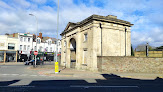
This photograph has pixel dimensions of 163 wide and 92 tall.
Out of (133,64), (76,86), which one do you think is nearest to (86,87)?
(76,86)

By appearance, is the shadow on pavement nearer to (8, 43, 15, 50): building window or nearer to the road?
the road

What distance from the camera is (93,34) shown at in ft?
58.6

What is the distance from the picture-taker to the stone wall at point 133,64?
53.9ft

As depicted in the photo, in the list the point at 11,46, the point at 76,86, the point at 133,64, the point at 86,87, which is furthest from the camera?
the point at 11,46

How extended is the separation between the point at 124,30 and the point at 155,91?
47.7 ft

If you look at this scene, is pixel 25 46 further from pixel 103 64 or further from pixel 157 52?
pixel 157 52

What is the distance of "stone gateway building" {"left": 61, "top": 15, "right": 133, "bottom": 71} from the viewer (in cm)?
1792

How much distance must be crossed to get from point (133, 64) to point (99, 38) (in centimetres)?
568

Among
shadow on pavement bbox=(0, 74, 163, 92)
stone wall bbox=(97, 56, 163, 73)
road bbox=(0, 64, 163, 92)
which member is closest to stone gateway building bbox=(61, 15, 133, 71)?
stone wall bbox=(97, 56, 163, 73)

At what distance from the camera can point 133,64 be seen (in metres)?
16.5

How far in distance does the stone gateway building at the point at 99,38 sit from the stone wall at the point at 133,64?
2025mm

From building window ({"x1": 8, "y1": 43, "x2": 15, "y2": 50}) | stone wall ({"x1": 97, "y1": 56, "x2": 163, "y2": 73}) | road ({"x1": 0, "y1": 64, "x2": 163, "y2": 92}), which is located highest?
building window ({"x1": 8, "y1": 43, "x2": 15, "y2": 50})

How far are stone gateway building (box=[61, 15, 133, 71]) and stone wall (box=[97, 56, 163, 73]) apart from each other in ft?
6.64

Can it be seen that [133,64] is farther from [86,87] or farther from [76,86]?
[76,86]
